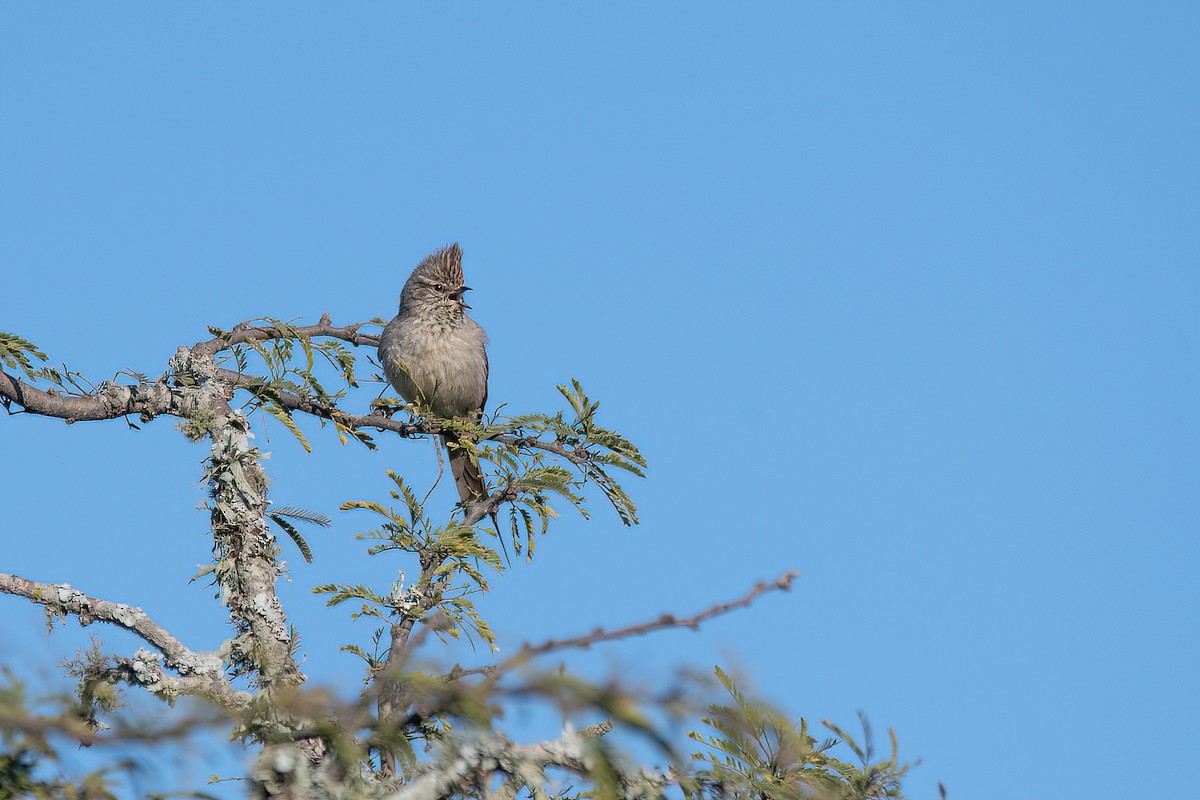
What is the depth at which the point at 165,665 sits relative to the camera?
331 centimetres

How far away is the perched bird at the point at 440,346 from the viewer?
25.9 feet

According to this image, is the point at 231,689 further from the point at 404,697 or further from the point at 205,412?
the point at 205,412

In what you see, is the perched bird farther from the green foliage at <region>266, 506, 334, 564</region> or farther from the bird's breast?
the green foliage at <region>266, 506, 334, 564</region>

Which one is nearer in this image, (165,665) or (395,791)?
(395,791)

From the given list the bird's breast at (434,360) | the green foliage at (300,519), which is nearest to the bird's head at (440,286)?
the bird's breast at (434,360)

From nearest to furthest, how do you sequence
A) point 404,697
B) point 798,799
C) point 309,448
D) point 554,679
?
1. point 554,679
2. point 404,697
3. point 798,799
4. point 309,448

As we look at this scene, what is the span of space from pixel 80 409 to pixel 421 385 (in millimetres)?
3604

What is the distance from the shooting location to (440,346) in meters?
8.02

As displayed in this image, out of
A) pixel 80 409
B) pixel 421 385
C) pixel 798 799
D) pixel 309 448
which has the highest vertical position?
pixel 421 385

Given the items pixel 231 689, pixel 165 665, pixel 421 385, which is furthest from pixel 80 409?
pixel 421 385

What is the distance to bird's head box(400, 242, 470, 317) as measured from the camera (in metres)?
8.23

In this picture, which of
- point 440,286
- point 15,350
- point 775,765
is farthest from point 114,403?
point 440,286

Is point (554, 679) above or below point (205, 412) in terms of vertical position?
below

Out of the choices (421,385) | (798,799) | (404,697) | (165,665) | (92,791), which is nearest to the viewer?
(92,791)
